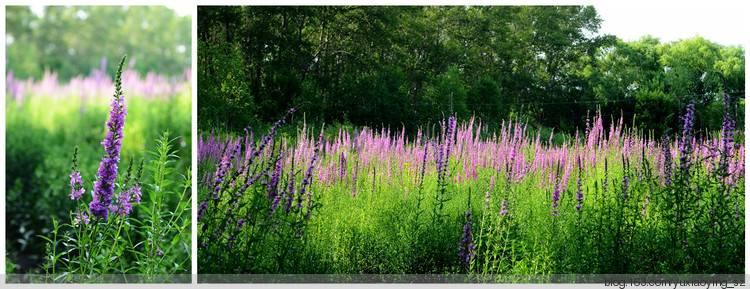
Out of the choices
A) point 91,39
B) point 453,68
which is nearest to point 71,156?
point 91,39

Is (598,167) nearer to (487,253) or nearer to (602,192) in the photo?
(602,192)

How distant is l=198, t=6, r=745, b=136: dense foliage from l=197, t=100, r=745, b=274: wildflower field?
15 centimetres

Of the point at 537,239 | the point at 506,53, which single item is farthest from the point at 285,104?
the point at 537,239

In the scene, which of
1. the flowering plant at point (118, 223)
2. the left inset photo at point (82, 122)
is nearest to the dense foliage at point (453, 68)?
the left inset photo at point (82, 122)

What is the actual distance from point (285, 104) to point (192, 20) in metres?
0.96

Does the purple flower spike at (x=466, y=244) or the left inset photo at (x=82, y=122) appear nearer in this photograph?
the left inset photo at (x=82, y=122)

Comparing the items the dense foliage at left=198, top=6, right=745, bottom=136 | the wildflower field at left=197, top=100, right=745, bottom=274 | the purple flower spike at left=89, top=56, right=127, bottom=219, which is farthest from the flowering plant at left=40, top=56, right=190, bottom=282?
the dense foliage at left=198, top=6, right=745, bottom=136

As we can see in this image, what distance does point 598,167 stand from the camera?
4.64m

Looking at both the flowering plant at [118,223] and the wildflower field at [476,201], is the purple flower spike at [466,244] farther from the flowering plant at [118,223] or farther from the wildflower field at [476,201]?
the flowering plant at [118,223]

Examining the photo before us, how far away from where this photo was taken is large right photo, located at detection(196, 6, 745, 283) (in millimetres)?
4480

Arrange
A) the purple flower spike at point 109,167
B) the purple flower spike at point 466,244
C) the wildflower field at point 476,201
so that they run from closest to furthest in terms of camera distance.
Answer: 1. the purple flower spike at point 109,167
2. the wildflower field at point 476,201
3. the purple flower spike at point 466,244

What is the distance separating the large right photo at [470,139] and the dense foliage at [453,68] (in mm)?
11

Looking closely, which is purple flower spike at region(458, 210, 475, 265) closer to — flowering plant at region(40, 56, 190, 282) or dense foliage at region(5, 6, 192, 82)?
flowering plant at region(40, 56, 190, 282)

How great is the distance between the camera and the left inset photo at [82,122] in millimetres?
4121
